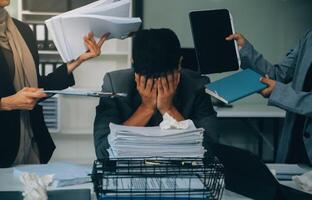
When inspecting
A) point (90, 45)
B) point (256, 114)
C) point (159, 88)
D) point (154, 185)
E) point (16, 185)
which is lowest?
point (256, 114)

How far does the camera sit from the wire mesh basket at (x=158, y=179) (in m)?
1.21

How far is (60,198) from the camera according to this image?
3.99 feet

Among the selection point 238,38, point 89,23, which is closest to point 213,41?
point 238,38

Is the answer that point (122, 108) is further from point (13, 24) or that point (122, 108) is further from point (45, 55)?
point (45, 55)

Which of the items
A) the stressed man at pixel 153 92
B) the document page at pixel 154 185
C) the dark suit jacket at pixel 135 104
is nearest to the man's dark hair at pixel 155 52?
the stressed man at pixel 153 92

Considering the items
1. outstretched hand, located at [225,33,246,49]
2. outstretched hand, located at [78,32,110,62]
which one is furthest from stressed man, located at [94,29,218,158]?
outstretched hand, located at [225,33,246,49]

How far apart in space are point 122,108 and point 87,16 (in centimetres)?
39

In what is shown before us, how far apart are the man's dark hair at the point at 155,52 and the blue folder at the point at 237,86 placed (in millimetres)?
179

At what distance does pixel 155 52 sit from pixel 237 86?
0.32m

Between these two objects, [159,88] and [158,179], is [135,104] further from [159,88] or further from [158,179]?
[158,179]

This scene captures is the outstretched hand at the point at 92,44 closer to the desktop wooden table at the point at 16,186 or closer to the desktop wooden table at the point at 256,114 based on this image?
the desktop wooden table at the point at 16,186

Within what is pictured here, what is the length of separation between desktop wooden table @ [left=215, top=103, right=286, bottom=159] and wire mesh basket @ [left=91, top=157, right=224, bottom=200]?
246 cm

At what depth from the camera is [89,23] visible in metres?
1.76

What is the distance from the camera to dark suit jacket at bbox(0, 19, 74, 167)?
6.48 feet
